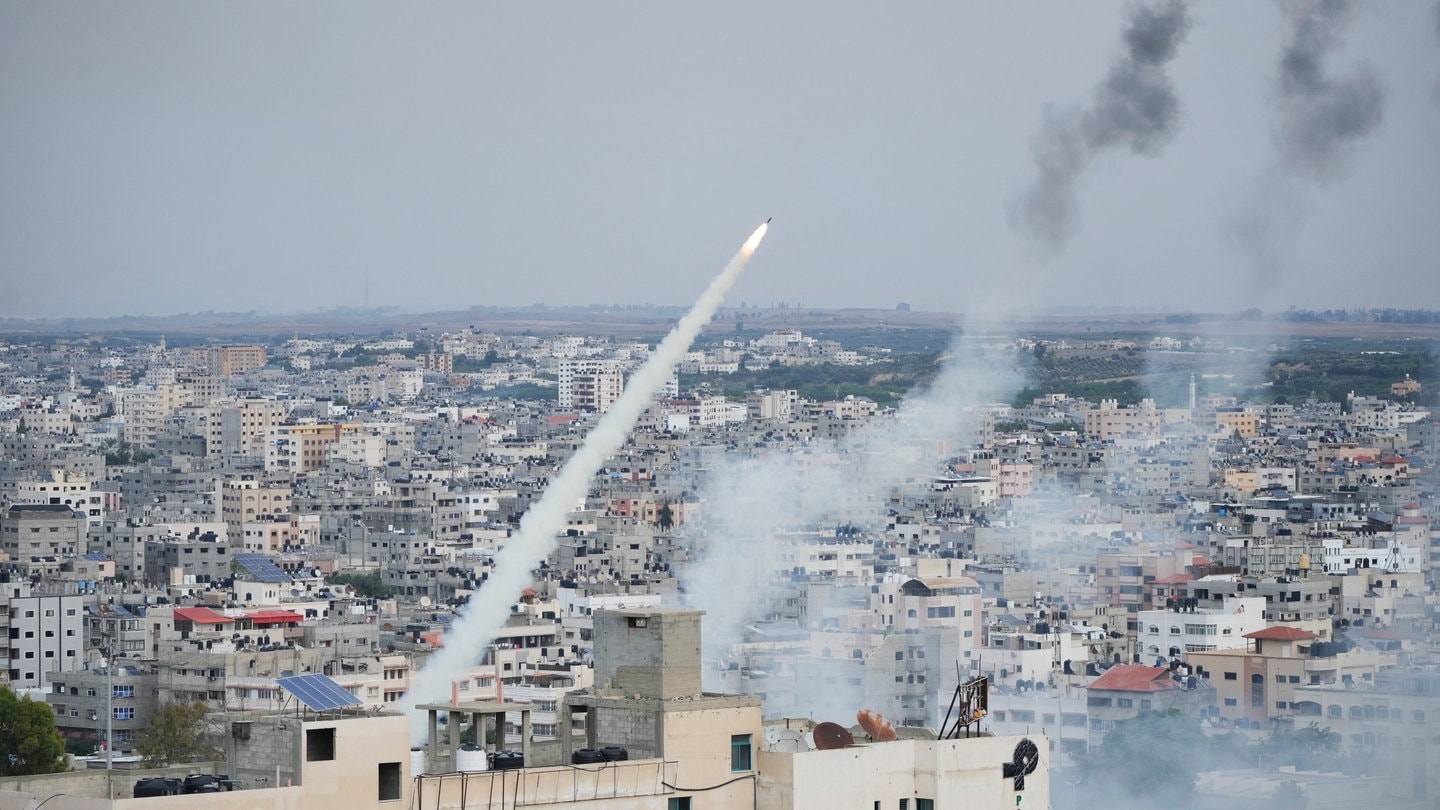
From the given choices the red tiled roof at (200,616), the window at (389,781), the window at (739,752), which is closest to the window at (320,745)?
the window at (389,781)

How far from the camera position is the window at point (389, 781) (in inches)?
658

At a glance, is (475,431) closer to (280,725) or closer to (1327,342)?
(1327,342)

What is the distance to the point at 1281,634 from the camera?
186ft

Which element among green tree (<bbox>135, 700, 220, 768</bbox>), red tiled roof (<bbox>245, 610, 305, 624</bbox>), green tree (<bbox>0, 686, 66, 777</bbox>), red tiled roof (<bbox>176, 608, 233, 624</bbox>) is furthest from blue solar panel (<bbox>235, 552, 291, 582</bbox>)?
green tree (<bbox>0, 686, 66, 777</bbox>)

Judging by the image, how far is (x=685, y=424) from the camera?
14575 centimetres

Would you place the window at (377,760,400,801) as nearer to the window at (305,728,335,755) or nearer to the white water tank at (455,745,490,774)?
the window at (305,728,335,755)

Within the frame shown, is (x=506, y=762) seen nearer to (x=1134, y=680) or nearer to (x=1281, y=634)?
(x=1134, y=680)

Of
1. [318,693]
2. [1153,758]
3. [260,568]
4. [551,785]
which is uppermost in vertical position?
[318,693]

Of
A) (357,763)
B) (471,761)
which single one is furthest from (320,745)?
(471,761)

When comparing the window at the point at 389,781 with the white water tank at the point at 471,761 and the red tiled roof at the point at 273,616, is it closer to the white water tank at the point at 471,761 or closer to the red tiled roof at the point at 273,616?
the white water tank at the point at 471,761

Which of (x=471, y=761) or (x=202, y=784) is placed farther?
(x=471, y=761)

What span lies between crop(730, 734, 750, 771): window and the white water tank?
1.34 meters

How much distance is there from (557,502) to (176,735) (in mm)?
10412

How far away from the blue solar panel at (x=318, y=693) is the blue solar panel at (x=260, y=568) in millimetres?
47275
